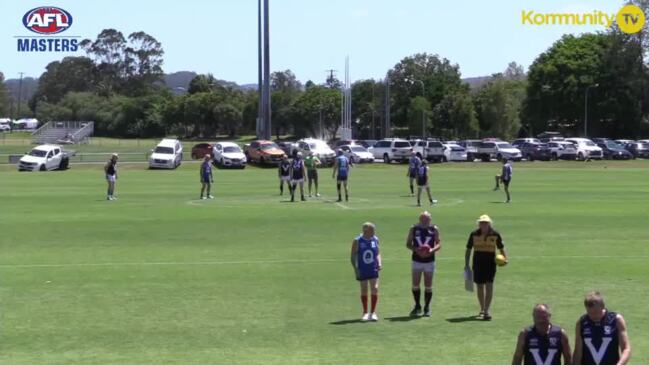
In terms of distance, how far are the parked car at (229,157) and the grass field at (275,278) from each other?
89.5ft

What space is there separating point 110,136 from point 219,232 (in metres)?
111

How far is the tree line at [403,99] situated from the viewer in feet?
334

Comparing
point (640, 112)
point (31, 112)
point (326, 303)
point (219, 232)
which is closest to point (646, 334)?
point (326, 303)

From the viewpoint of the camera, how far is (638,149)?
8081 centimetres

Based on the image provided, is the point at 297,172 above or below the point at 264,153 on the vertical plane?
below

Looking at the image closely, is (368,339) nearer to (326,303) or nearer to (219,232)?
(326,303)

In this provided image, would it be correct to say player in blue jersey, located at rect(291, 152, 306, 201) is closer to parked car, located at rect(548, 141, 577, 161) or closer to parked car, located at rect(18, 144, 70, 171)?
parked car, located at rect(18, 144, 70, 171)

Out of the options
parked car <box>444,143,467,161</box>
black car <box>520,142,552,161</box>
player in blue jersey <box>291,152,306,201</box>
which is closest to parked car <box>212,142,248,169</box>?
parked car <box>444,143,467,161</box>

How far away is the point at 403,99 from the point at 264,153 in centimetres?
7945

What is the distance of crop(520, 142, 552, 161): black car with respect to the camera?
251 feet

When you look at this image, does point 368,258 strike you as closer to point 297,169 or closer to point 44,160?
point 297,169

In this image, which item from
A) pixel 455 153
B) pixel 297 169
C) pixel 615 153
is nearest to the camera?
pixel 297 169

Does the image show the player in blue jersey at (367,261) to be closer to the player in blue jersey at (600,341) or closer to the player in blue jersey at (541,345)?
the player in blue jersey at (541,345)

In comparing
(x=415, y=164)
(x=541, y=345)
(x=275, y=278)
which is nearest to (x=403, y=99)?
(x=415, y=164)
